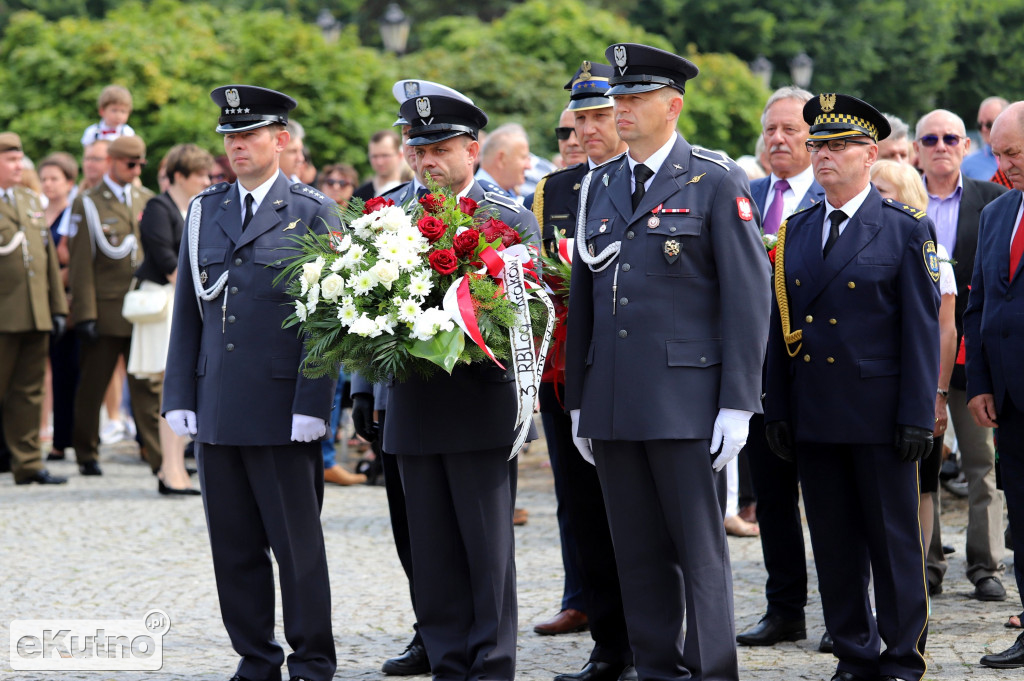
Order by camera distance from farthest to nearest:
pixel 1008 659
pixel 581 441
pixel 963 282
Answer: pixel 963 282, pixel 1008 659, pixel 581 441

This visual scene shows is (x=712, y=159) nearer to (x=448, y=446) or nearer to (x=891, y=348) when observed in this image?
(x=891, y=348)

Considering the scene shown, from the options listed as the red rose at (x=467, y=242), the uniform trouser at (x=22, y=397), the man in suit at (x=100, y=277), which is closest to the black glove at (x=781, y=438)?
the red rose at (x=467, y=242)

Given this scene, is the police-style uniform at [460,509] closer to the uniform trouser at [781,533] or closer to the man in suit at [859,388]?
the man in suit at [859,388]

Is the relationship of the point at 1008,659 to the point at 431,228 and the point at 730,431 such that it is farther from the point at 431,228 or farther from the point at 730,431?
the point at 431,228

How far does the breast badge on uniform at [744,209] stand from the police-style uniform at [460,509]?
1.00 m

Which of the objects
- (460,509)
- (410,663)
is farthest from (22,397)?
(460,509)

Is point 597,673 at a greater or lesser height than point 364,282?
lesser

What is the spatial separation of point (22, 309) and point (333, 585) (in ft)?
14.7

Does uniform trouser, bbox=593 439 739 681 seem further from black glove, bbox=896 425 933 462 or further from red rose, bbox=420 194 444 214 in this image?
red rose, bbox=420 194 444 214

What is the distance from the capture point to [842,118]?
16.9 ft

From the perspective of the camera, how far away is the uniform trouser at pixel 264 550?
521cm

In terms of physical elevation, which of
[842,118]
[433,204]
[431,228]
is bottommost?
[431,228]

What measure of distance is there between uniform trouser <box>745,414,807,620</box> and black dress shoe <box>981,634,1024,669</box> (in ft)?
2.74

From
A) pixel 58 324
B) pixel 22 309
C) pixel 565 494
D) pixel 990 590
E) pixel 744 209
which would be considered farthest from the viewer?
pixel 58 324
